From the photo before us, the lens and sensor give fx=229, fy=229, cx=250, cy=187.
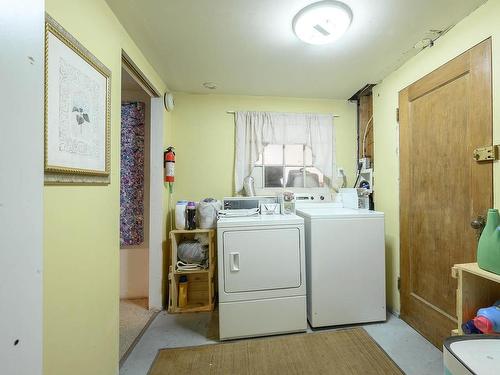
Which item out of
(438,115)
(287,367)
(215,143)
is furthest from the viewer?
(215,143)

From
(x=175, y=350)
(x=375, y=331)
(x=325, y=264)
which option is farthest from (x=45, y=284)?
(x=375, y=331)

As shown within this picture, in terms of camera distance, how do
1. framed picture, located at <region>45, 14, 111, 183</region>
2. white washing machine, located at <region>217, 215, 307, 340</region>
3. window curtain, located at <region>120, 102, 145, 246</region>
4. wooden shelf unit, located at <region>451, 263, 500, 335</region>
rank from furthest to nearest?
window curtain, located at <region>120, 102, 145, 246</region>
white washing machine, located at <region>217, 215, 307, 340</region>
wooden shelf unit, located at <region>451, 263, 500, 335</region>
framed picture, located at <region>45, 14, 111, 183</region>

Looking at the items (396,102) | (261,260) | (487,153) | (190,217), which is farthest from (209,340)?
(396,102)

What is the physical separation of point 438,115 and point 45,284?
2.47 m

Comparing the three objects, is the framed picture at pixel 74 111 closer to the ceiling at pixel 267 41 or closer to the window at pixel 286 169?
the ceiling at pixel 267 41

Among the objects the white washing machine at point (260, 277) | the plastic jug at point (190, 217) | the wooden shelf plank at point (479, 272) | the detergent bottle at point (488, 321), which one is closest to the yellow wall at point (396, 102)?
the wooden shelf plank at point (479, 272)

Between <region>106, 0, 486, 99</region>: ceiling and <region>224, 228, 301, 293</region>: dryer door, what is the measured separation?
1.43 metres

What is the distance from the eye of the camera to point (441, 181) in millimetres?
1648

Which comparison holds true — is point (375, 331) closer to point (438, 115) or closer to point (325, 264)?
point (325, 264)

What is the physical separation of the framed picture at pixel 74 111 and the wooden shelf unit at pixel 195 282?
1.20 metres

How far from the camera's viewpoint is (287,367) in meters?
1.56

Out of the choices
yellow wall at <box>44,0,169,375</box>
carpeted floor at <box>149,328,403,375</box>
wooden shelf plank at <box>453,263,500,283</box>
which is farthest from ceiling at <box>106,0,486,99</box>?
carpeted floor at <box>149,328,403,375</box>

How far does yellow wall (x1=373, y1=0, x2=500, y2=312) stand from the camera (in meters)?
1.30

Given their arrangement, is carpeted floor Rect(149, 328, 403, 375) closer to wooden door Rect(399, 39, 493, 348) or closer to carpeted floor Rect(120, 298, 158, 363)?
carpeted floor Rect(120, 298, 158, 363)
